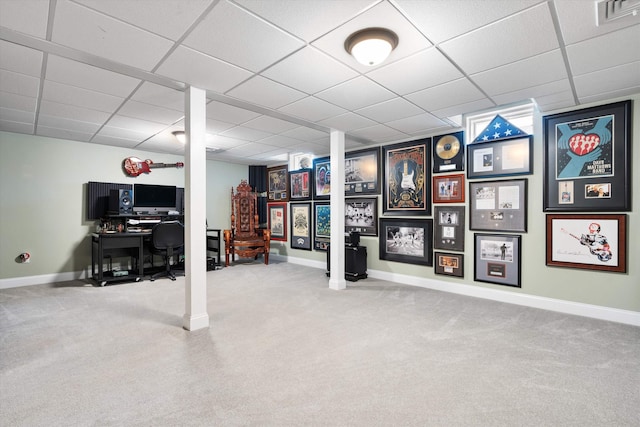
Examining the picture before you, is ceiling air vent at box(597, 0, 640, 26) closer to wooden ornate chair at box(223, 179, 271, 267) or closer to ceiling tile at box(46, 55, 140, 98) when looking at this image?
ceiling tile at box(46, 55, 140, 98)

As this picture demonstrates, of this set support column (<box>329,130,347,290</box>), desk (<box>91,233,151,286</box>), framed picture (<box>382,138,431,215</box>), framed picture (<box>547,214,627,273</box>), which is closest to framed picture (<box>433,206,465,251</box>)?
framed picture (<box>382,138,431,215</box>)

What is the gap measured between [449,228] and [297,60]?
336 centimetres

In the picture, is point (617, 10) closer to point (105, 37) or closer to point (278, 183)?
point (105, 37)

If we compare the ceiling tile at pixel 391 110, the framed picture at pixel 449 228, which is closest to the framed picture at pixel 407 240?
the framed picture at pixel 449 228

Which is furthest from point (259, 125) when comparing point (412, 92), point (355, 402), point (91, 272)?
point (91, 272)

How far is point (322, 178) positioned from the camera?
640 cm

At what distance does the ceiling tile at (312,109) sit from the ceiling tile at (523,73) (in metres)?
1.53

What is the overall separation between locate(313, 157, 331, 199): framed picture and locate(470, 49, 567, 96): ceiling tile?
3563mm

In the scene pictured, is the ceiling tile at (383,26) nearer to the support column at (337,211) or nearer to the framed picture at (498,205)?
the support column at (337,211)

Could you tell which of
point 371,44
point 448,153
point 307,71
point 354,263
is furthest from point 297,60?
point 354,263

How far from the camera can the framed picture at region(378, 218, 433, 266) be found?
4.84m

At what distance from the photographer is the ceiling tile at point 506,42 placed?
77.8 inches

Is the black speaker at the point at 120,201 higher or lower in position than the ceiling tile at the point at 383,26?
lower

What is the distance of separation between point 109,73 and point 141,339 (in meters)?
2.44
